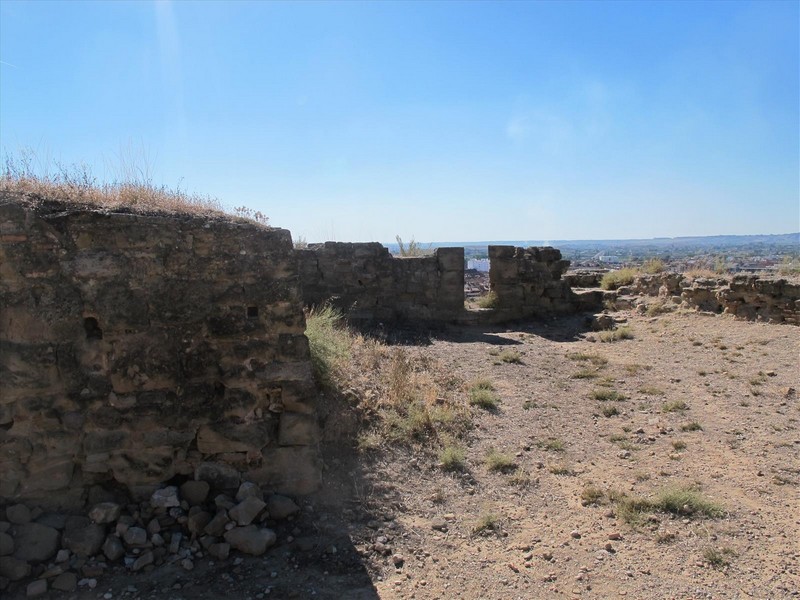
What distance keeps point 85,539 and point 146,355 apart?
1311 millimetres

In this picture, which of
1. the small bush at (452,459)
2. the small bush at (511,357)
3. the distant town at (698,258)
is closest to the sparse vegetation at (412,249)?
the distant town at (698,258)

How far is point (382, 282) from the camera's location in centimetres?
1351

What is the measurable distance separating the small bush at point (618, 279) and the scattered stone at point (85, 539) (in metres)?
15.8

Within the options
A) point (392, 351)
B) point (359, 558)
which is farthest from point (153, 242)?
point (392, 351)

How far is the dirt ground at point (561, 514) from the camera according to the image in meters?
3.77

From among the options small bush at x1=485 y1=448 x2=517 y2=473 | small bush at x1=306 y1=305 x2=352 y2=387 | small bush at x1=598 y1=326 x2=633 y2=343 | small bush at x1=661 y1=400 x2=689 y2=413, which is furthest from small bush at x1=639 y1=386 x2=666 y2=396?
small bush at x1=306 y1=305 x2=352 y2=387

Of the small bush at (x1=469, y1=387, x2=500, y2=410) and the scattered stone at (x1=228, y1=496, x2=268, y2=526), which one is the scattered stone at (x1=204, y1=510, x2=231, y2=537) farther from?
the small bush at (x1=469, y1=387, x2=500, y2=410)

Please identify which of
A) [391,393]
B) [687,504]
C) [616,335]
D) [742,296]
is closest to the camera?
[687,504]

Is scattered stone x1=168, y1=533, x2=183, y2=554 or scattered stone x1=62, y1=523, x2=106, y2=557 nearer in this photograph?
scattered stone x1=62, y1=523, x2=106, y2=557

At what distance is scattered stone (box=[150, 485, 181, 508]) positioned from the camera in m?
4.10

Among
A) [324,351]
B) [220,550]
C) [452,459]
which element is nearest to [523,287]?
[324,351]

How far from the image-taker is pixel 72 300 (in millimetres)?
4086

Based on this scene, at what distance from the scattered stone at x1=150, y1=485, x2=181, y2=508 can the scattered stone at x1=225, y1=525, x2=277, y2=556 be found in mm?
488

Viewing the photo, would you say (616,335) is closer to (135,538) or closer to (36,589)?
(135,538)
